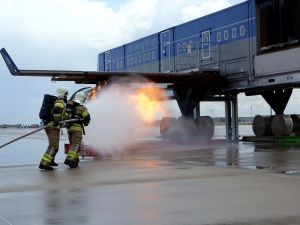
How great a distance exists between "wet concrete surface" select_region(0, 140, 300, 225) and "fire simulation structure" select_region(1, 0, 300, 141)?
6784 mm

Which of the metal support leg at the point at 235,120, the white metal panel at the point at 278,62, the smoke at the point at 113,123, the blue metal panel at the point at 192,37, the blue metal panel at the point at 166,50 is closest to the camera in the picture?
the smoke at the point at 113,123

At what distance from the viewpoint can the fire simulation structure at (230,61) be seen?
17.8 meters

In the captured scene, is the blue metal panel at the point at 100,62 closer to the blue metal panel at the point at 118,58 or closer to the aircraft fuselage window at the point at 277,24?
the blue metal panel at the point at 118,58

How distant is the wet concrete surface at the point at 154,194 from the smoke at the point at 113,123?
4225mm

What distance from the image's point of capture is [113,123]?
56.1 ft

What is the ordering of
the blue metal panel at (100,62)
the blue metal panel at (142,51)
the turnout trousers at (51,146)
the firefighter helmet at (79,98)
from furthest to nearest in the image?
the blue metal panel at (100,62)
the blue metal panel at (142,51)
the firefighter helmet at (79,98)
the turnout trousers at (51,146)

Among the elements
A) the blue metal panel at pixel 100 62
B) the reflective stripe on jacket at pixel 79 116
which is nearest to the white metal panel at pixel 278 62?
the reflective stripe on jacket at pixel 79 116

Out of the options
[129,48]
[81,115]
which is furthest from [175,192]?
[129,48]

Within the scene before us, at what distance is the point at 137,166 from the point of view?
1201cm

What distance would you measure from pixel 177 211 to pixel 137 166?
5628 millimetres

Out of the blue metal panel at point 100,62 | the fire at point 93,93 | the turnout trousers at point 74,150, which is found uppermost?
the blue metal panel at point 100,62

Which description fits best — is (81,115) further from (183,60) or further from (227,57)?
(183,60)

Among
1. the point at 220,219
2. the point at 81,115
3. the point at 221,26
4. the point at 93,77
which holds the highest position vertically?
the point at 221,26

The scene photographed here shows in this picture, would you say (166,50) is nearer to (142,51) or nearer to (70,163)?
(142,51)
